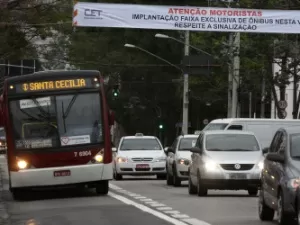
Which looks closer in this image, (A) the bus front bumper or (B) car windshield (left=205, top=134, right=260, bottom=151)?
(A) the bus front bumper

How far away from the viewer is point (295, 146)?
15953 millimetres

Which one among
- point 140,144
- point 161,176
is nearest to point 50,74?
point 140,144

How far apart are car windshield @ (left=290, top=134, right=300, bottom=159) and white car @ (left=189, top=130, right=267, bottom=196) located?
8001mm

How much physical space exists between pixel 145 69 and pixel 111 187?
4589 centimetres

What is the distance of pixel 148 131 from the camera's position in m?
80.2

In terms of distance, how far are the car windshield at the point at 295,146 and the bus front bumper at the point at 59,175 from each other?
354 inches

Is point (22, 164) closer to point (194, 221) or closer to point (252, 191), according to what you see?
point (252, 191)

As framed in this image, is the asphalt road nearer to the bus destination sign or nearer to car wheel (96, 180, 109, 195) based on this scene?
car wheel (96, 180, 109, 195)

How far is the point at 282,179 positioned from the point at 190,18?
1876cm

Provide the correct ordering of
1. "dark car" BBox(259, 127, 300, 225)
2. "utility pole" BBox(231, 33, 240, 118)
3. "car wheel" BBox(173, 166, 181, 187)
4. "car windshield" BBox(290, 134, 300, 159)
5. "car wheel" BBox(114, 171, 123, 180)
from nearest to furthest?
"dark car" BBox(259, 127, 300, 225) → "car windshield" BBox(290, 134, 300, 159) → "car wheel" BBox(173, 166, 181, 187) → "car wheel" BBox(114, 171, 123, 180) → "utility pole" BBox(231, 33, 240, 118)

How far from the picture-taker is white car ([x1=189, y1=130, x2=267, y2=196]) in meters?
24.2

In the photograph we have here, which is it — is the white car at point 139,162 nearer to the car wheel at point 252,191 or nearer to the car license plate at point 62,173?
the car wheel at point 252,191

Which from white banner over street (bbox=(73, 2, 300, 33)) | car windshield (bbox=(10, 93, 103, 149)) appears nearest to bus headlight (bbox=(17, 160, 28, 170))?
car windshield (bbox=(10, 93, 103, 149))

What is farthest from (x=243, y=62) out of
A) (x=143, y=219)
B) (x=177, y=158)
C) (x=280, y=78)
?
(x=143, y=219)
